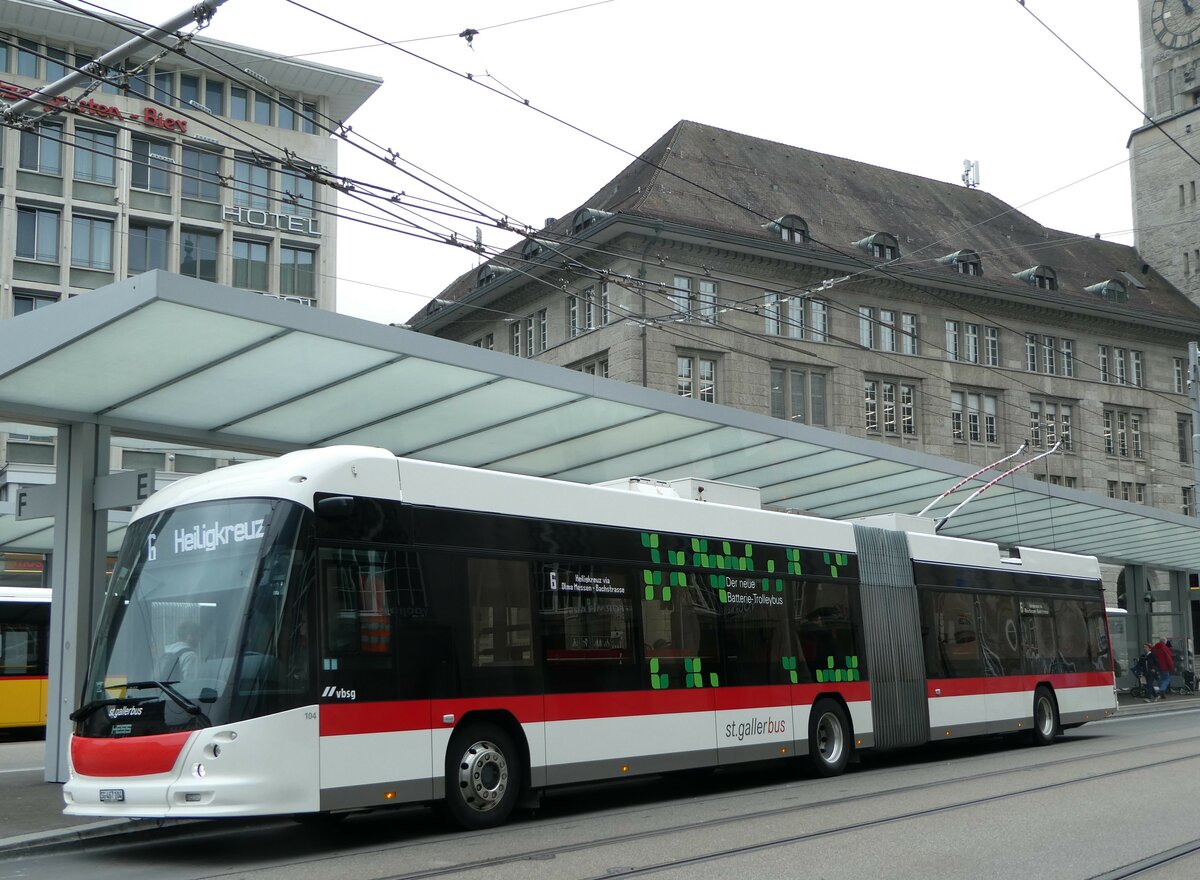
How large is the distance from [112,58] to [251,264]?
152ft

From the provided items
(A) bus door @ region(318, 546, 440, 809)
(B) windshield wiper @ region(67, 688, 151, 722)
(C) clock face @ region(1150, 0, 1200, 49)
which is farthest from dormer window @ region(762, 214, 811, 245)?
(B) windshield wiper @ region(67, 688, 151, 722)

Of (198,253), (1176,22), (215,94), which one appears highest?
(1176,22)

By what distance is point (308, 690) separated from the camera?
9828mm

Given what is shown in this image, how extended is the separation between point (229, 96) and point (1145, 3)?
48291 millimetres

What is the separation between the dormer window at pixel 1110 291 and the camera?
2616 inches

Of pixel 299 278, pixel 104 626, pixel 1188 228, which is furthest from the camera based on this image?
pixel 1188 228

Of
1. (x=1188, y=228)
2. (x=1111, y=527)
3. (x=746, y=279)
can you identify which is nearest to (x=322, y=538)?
(x=1111, y=527)

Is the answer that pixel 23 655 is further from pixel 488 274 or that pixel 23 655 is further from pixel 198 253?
pixel 488 274

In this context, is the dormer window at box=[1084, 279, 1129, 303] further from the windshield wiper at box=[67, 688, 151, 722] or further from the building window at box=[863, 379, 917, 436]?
the windshield wiper at box=[67, 688, 151, 722]

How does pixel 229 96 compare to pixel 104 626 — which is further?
pixel 229 96

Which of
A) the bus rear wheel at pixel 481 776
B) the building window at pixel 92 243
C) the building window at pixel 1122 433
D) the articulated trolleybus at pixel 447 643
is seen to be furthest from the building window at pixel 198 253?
the bus rear wheel at pixel 481 776

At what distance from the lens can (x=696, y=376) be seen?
2019 inches

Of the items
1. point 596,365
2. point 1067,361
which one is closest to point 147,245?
point 596,365

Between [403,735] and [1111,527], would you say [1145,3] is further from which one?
[403,735]
